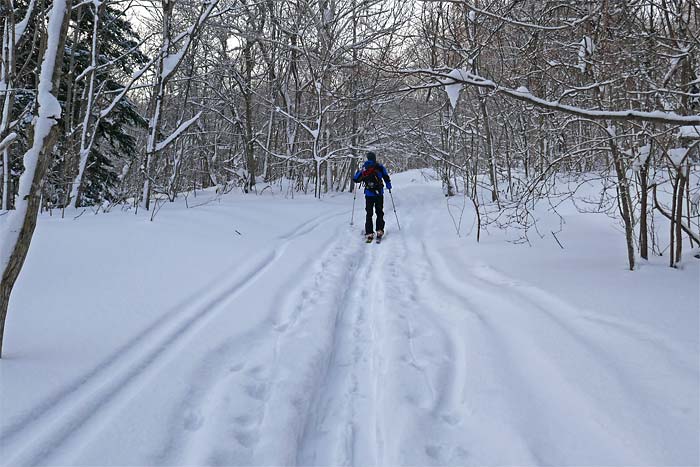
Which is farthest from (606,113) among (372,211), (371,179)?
(371,179)

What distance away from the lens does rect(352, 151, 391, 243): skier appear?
322 inches

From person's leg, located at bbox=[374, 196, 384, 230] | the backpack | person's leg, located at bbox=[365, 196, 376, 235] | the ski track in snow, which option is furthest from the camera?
the backpack

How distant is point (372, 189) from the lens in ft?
27.7

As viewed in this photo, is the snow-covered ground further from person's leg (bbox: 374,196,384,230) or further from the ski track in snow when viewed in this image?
person's leg (bbox: 374,196,384,230)

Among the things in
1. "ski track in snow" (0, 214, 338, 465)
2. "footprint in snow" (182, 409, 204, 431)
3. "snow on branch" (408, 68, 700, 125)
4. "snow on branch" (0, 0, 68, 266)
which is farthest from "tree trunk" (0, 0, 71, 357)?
"snow on branch" (408, 68, 700, 125)

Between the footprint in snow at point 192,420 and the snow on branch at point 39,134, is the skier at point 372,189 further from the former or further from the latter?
the snow on branch at point 39,134

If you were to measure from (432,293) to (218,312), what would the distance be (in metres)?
2.25

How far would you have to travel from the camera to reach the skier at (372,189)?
8172 millimetres

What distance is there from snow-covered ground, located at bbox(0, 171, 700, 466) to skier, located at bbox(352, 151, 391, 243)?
3.14m

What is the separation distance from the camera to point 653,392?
7.16ft

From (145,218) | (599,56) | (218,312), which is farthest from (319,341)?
(145,218)

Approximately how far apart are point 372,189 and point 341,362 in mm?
5884

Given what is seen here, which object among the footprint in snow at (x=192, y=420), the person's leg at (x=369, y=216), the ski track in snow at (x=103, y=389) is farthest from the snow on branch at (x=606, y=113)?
the person's leg at (x=369, y=216)

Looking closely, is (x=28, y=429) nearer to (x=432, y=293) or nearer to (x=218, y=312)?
(x=218, y=312)
